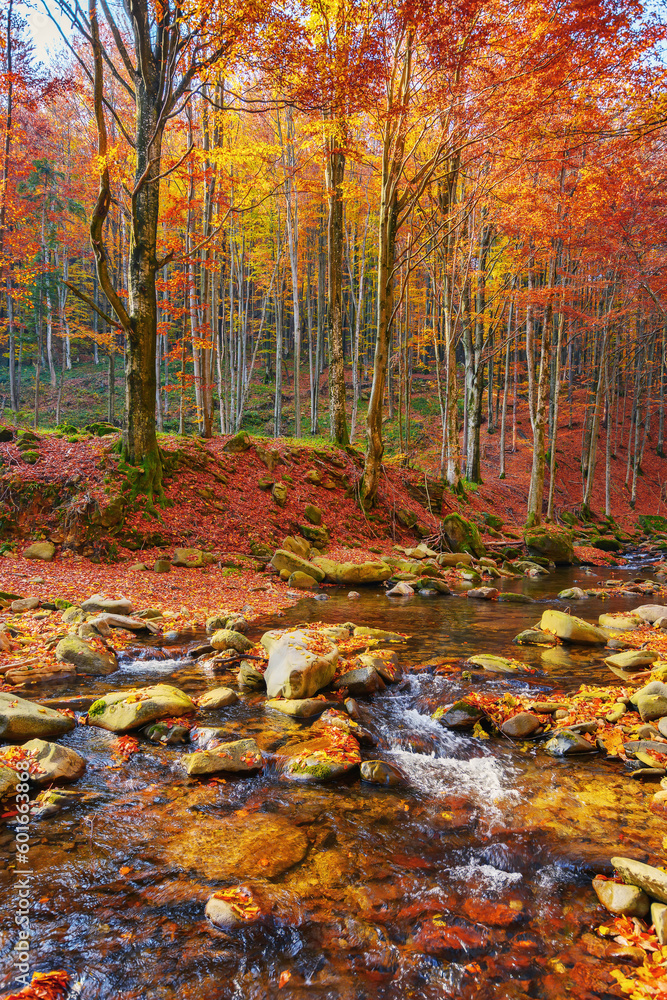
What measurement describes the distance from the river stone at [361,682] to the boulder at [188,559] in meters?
4.97

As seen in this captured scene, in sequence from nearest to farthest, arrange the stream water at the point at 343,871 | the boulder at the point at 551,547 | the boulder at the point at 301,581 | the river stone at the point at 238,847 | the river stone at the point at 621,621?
the stream water at the point at 343,871
the river stone at the point at 238,847
the river stone at the point at 621,621
the boulder at the point at 301,581
the boulder at the point at 551,547

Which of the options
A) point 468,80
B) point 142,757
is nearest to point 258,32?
point 468,80

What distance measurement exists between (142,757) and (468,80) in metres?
13.6

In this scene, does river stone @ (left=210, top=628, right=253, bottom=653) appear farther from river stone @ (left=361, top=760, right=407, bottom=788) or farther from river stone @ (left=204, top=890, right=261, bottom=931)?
river stone @ (left=204, top=890, right=261, bottom=931)

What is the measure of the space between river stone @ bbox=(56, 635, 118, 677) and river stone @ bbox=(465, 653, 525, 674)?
3.95 meters

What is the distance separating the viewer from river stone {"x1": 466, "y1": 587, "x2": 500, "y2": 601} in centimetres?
977

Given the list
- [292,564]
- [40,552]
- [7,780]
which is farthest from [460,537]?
[7,780]

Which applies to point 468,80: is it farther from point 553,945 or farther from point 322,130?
point 553,945

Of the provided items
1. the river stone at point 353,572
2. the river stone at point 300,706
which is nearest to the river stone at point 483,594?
the river stone at point 353,572

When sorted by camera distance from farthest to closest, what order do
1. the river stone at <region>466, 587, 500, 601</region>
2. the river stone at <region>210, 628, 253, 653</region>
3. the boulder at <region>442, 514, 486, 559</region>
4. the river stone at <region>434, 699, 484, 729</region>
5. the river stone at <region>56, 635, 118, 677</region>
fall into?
the boulder at <region>442, 514, 486, 559</region>
the river stone at <region>466, 587, 500, 601</region>
the river stone at <region>210, 628, 253, 653</region>
the river stone at <region>56, 635, 118, 677</region>
the river stone at <region>434, 699, 484, 729</region>

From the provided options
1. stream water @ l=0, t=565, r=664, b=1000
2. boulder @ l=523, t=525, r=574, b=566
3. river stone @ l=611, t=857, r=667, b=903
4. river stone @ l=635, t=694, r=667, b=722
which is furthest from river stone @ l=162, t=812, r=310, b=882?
boulder @ l=523, t=525, r=574, b=566

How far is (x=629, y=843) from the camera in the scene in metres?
3.00

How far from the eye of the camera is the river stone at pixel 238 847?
2744mm

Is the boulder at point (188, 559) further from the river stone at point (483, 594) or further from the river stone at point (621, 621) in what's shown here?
the river stone at point (621, 621)
